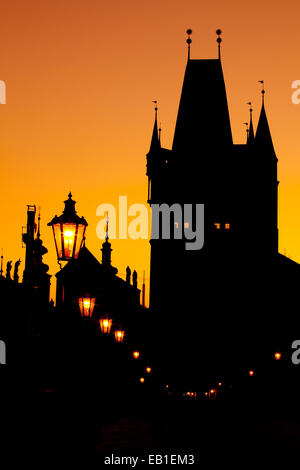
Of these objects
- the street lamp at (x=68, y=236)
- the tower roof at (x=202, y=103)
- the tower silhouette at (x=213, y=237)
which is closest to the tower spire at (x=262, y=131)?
the tower silhouette at (x=213, y=237)

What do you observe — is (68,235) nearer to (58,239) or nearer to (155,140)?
(58,239)

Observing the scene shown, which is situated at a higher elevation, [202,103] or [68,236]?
[202,103]

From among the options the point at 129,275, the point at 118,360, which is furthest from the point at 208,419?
the point at 129,275

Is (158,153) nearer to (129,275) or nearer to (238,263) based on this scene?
(238,263)

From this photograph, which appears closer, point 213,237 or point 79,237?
point 79,237

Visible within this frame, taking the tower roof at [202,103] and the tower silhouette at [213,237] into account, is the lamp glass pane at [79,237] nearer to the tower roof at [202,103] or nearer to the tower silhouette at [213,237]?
the tower silhouette at [213,237]

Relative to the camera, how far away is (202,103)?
10044 centimetres

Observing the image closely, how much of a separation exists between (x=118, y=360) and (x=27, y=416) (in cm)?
3602

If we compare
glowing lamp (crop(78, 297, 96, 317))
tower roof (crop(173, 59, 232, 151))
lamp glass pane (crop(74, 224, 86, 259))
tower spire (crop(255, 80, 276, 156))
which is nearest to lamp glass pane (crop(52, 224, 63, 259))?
lamp glass pane (crop(74, 224, 86, 259))

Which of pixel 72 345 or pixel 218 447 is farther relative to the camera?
pixel 72 345

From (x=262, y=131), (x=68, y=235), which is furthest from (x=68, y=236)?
(x=262, y=131)

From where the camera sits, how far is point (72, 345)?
111 feet

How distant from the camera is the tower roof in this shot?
100438mm

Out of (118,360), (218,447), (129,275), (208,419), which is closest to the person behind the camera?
(218,447)
